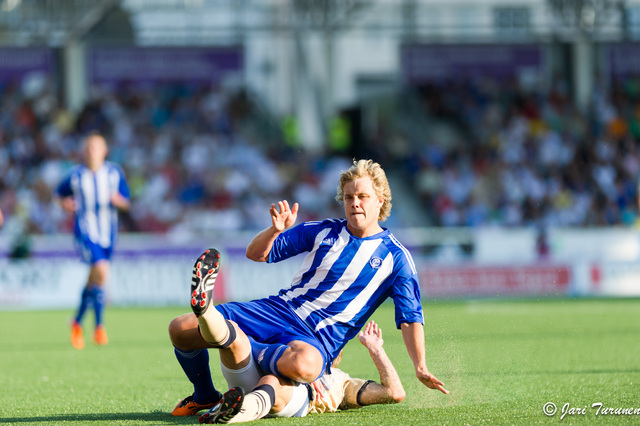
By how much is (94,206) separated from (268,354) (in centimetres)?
617

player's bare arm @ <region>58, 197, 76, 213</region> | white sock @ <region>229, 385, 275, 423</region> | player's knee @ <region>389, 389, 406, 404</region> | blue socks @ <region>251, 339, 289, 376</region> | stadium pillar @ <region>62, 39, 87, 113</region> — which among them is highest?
stadium pillar @ <region>62, 39, 87, 113</region>

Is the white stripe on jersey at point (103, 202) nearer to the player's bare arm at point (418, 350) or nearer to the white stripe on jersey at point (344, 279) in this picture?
the white stripe on jersey at point (344, 279)

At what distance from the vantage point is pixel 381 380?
5.55 m

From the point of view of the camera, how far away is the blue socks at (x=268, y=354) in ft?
16.5

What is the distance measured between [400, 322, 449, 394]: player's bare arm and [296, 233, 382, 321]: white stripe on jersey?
1.29 ft

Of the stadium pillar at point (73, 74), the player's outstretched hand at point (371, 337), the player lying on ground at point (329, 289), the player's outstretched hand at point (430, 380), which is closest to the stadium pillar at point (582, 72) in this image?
the stadium pillar at point (73, 74)

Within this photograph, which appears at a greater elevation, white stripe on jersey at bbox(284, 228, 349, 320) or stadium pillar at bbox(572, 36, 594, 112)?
stadium pillar at bbox(572, 36, 594, 112)

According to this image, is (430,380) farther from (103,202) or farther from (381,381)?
→ (103,202)

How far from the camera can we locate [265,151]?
23.0 m

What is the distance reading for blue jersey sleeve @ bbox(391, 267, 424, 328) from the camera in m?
5.12

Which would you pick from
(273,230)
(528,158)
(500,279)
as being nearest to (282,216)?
(273,230)

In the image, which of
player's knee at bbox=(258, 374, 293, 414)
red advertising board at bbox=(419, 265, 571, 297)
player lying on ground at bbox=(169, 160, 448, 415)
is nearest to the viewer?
player's knee at bbox=(258, 374, 293, 414)

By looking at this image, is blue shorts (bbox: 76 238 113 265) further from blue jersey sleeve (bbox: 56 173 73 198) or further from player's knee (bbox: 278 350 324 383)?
player's knee (bbox: 278 350 324 383)

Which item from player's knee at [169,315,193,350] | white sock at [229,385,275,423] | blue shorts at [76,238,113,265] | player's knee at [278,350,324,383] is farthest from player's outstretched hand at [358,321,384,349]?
blue shorts at [76,238,113,265]
